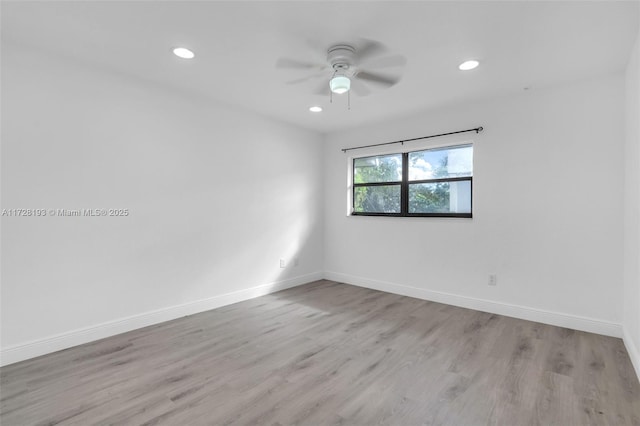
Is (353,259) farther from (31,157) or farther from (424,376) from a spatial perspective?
(31,157)

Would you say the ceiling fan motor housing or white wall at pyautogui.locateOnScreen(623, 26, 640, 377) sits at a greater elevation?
the ceiling fan motor housing

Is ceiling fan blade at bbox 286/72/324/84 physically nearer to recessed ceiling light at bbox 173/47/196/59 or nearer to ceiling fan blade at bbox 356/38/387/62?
ceiling fan blade at bbox 356/38/387/62

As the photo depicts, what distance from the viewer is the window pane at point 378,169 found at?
453 cm

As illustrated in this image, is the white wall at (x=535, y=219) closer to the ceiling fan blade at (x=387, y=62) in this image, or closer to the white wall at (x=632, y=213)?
the white wall at (x=632, y=213)

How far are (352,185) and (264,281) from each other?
2.09 m

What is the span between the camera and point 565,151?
311 cm

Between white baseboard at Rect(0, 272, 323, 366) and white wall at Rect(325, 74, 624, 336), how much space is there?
87.3 inches

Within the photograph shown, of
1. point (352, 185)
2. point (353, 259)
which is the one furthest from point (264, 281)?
point (352, 185)

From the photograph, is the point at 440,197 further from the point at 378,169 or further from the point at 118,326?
the point at 118,326

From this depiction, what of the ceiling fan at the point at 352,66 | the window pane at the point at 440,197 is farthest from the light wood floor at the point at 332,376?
the ceiling fan at the point at 352,66

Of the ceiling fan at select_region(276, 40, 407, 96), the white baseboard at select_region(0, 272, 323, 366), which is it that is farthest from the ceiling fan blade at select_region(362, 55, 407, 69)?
the white baseboard at select_region(0, 272, 323, 366)

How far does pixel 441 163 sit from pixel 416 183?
16.8 inches

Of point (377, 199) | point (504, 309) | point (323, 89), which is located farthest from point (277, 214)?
point (504, 309)

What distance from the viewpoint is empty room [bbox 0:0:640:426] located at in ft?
6.57
